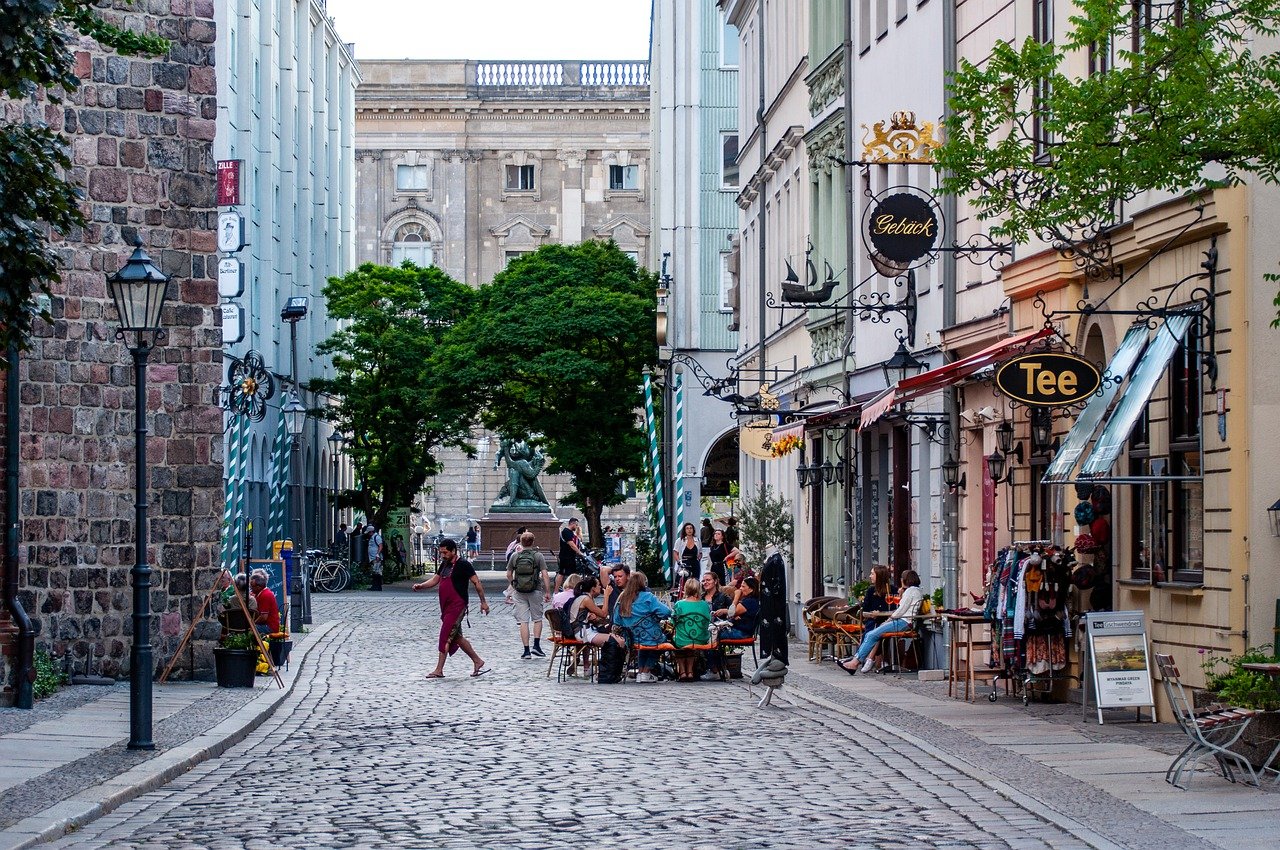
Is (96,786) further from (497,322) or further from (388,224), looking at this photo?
(388,224)

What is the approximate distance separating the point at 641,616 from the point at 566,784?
11.7 metres

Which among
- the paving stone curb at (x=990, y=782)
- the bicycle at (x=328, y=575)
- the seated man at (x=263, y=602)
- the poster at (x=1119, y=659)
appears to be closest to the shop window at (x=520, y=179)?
the bicycle at (x=328, y=575)

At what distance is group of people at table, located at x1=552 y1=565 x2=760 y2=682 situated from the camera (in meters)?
26.5

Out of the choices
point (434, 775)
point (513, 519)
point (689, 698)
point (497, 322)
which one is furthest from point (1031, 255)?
point (513, 519)

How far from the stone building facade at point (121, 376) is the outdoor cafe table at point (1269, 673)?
547 inches

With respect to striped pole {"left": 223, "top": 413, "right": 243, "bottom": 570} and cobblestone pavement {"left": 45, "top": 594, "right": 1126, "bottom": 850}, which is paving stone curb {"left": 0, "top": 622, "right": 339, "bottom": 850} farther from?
striped pole {"left": 223, "top": 413, "right": 243, "bottom": 570}

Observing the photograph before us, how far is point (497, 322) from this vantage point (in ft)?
206

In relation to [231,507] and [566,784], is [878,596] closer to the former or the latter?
[566,784]

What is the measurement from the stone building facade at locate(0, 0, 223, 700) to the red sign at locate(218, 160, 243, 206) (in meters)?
26.6

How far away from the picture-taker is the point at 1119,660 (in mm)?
18656

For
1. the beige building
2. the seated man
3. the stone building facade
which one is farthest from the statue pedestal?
the stone building facade

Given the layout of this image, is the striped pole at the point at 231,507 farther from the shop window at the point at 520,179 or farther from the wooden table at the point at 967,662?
the shop window at the point at 520,179

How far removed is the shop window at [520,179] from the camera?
99.5 meters

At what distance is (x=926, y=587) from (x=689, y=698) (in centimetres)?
610
